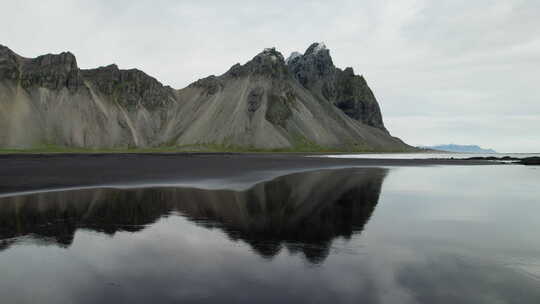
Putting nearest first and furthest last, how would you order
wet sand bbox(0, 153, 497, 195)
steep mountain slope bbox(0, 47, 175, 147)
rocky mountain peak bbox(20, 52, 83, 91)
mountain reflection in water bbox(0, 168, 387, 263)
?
mountain reflection in water bbox(0, 168, 387, 263) → wet sand bbox(0, 153, 497, 195) → steep mountain slope bbox(0, 47, 175, 147) → rocky mountain peak bbox(20, 52, 83, 91)

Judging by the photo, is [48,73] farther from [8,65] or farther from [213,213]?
[213,213]

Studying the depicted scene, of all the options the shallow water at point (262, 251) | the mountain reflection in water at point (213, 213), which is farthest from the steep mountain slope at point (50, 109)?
the shallow water at point (262, 251)

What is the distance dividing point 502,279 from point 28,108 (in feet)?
647

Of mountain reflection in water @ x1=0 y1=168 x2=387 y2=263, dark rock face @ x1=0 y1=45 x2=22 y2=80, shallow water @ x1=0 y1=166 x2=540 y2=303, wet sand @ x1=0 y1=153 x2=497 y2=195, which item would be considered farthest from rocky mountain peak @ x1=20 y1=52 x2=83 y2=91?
shallow water @ x1=0 y1=166 x2=540 y2=303

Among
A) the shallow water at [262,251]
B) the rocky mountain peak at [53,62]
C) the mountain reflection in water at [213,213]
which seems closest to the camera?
the shallow water at [262,251]

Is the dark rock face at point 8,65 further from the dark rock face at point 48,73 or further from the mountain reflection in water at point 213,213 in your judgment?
the mountain reflection in water at point 213,213

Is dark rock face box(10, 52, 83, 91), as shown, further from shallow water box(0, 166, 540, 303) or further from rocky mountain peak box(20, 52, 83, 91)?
shallow water box(0, 166, 540, 303)

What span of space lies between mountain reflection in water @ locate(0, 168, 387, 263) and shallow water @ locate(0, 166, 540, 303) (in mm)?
76

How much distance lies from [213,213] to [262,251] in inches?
312

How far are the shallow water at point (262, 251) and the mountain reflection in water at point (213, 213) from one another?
8cm

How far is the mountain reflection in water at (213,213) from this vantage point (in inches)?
606

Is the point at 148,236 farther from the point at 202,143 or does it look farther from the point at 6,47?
the point at 6,47

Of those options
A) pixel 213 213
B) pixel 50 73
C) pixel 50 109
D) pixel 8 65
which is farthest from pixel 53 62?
pixel 213 213

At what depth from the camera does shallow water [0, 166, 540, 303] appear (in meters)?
9.90
